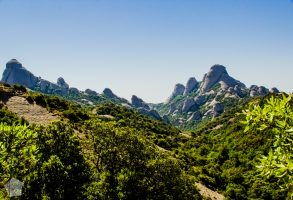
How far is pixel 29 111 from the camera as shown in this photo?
3221 inches

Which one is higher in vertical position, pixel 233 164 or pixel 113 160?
pixel 113 160

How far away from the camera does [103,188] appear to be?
3216 cm

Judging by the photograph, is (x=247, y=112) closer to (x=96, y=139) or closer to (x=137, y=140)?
(x=137, y=140)

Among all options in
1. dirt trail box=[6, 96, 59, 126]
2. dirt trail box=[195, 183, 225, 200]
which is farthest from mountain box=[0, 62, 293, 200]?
dirt trail box=[195, 183, 225, 200]

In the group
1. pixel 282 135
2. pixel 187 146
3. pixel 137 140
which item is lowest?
pixel 187 146

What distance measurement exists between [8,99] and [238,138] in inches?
3318

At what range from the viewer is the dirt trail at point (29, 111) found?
254 ft

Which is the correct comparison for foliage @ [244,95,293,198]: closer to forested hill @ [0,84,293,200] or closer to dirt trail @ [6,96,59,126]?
forested hill @ [0,84,293,200]

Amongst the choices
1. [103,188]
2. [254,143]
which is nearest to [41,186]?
[103,188]

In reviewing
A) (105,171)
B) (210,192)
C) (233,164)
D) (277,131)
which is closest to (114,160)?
(105,171)

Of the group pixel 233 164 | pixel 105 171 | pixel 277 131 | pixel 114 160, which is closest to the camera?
pixel 277 131

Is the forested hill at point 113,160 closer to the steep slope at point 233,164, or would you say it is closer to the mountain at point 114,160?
the mountain at point 114,160

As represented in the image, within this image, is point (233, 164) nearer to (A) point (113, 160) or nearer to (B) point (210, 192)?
(B) point (210, 192)

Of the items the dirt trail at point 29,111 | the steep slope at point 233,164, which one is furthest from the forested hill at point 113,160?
the steep slope at point 233,164
